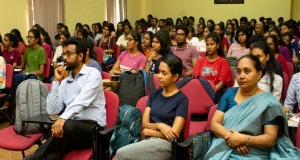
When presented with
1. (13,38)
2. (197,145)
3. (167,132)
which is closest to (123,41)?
(13,38)

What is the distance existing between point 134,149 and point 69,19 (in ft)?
25.6

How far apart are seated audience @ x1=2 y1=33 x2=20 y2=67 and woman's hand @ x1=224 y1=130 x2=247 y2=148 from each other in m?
4.34

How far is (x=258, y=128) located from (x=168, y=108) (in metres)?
0.68

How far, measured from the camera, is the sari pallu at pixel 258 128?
2.47 m

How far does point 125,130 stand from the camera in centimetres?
286

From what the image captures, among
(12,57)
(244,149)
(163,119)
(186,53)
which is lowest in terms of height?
(244,149)

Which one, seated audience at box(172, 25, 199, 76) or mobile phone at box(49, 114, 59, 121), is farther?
seated audience at box(172, 25, 199, 76)

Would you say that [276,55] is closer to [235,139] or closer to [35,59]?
[235,139]

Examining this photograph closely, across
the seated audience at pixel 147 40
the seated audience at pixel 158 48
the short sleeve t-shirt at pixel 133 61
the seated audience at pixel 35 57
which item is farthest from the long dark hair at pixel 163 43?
the seated audience at pixel 35 57

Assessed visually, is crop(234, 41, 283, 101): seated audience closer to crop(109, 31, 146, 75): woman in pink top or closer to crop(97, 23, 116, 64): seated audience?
crop(109, 31, 146, 75): woman in pink top

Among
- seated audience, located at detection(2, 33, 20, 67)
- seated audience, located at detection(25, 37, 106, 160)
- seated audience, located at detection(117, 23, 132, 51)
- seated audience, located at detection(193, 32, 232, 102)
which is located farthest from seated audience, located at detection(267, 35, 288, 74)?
seated audience, located at detection(2, 33, 20, 67)

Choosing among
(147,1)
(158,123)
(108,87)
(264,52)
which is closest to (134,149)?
(158,123)

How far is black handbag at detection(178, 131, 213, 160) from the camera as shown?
A: 8.23ft

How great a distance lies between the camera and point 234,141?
2.48m
